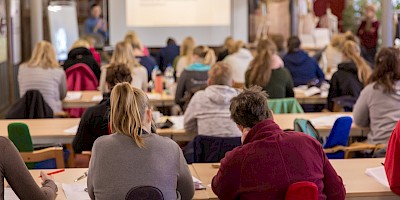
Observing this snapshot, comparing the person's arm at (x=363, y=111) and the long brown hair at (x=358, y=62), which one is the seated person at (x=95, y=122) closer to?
the person's arm at (x=363, y=111)

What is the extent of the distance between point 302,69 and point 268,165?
21.0 feet

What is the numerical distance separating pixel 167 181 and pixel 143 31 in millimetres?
12664

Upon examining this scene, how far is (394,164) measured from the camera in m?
4.53

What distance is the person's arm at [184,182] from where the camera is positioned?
4164 millimetres

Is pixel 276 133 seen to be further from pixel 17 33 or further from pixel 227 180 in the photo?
pixel 17 33

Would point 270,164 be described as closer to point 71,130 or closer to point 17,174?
point 17,174

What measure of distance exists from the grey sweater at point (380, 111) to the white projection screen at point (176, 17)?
9.65m

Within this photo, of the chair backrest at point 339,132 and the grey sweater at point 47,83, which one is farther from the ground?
the grey sweater at point 47,83

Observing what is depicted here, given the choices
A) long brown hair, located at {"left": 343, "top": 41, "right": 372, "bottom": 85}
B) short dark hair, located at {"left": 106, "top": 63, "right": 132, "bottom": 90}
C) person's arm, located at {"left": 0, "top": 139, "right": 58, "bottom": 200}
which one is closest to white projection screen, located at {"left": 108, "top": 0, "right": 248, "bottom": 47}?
long brown hair, located at {"left": 343, "top": 41, "right": 372, "bottom": 85}

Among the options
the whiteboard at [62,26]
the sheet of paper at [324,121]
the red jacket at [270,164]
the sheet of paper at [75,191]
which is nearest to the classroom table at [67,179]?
the sheet of paper at [75,191]

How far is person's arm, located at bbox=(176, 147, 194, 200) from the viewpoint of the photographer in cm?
416

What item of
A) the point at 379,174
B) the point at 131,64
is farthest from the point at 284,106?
the point at 379,174

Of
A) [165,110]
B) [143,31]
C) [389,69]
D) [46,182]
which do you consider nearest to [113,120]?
[46,182]

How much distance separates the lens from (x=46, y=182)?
4.35 metres
